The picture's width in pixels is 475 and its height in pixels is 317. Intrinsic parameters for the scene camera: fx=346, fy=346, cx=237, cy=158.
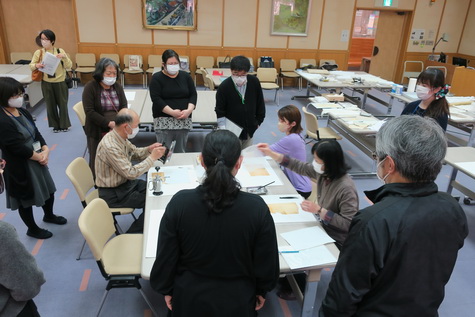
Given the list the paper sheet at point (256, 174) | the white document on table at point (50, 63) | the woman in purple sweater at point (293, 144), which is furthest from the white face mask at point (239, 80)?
the white document on table at point (50, 63)

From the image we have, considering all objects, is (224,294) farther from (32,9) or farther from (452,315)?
(32,9)

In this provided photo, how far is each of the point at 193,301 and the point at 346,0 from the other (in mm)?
9968

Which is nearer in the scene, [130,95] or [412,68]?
[130,95]

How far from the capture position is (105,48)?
29.4ft

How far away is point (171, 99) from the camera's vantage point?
154 inches

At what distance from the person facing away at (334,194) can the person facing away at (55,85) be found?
14.9ft

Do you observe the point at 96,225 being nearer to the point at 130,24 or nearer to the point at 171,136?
the point at 171,136

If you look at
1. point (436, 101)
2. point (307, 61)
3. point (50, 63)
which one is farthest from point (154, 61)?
point (436, 101)

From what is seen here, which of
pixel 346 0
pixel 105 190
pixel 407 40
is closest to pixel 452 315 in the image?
pixel 105 190

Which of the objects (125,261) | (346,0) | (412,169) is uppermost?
(346,0)

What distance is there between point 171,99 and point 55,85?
2752mm

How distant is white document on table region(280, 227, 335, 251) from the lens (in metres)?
2.13

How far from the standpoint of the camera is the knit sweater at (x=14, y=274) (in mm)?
1462

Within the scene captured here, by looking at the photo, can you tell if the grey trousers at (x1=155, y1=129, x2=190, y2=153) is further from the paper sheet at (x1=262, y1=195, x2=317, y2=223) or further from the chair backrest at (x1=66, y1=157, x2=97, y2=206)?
the paper sheet at (x1=262, y1=195, x2=317, y2=223)
